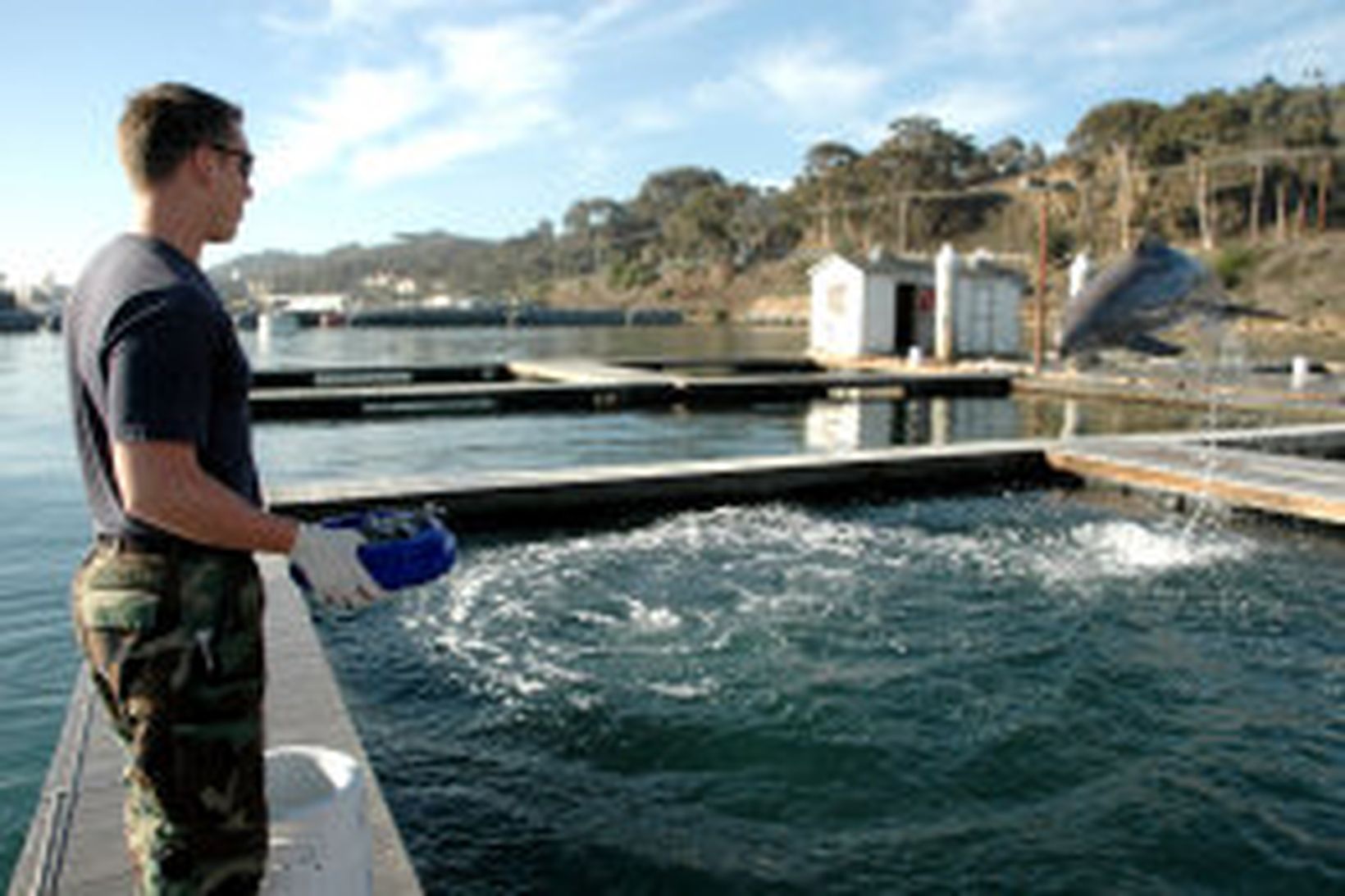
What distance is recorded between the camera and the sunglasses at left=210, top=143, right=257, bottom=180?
2.45m

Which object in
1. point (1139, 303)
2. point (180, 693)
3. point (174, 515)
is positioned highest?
point (1139, 303)

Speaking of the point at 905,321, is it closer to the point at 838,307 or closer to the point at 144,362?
the point at 838,307

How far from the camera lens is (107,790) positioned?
4.58m

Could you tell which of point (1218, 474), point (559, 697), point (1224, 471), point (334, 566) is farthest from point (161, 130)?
point (1224, 471)

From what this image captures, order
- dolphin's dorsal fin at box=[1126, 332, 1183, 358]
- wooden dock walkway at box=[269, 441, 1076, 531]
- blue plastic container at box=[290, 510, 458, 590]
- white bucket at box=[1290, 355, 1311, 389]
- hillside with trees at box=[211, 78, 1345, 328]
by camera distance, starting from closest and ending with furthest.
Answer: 1. blue plastic container at box=[290, 510, 458, 590]
2. dolphin's dorsal fin at box=[1126, 332, 1183, 358]
3. wooden dock walkway at box=[269, 441, 1076, 531]
4. white bucket at box=[1290, 355, 1311, 389]
5. hillside with trees at box=[211, 78, 1345, 328]

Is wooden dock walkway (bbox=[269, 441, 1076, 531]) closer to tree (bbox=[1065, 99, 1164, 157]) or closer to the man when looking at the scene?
the man

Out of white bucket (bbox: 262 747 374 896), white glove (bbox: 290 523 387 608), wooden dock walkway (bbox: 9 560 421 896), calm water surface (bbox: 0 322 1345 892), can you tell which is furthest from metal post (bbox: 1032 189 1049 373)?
white glove (bbox: 290 523 387 608)

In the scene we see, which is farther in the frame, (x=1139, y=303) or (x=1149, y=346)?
(x=1139, y=303)

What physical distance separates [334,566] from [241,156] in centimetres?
101

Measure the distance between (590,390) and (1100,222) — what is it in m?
80.2

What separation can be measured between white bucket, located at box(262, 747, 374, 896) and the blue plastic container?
0.75 m

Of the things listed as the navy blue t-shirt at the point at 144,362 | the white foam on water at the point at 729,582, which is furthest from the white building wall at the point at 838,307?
the navy blue t-shirt at the point at 144,362

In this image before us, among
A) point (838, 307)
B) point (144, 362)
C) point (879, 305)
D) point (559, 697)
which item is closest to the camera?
point (144, 362)

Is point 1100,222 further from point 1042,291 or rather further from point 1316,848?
point 1316,848
